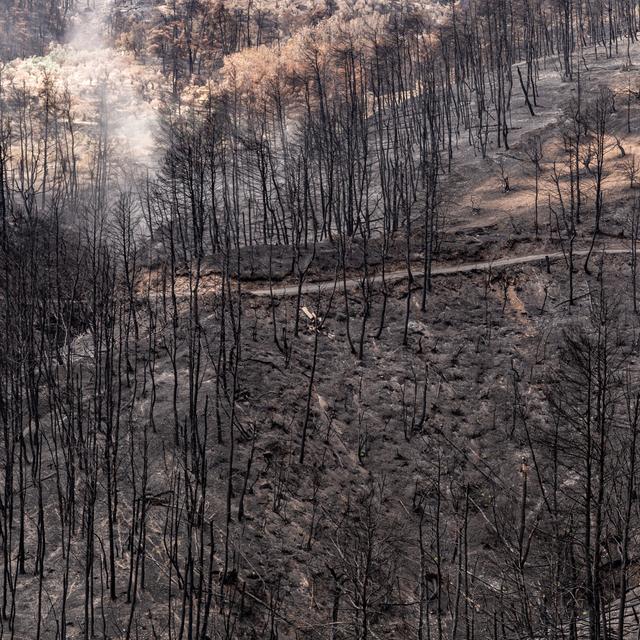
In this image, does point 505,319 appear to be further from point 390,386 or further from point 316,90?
point 316,90

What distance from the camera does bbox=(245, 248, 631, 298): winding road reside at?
43312 mm

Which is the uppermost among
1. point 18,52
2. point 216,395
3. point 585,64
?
point 18,52

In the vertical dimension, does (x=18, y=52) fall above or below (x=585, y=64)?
above

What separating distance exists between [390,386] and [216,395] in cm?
907

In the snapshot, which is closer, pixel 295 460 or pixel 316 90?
pixel 295 460

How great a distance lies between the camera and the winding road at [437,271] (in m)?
43.3

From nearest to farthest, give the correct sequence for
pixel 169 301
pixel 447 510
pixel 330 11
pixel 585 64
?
pixel 447 510 → pixel 169 301 → pixel 585 64 → pixel 330 11

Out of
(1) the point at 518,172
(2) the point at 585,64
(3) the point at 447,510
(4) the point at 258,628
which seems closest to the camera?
(4) the point at 258,628

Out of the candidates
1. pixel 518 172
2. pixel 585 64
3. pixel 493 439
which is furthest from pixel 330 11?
pixel 493 439

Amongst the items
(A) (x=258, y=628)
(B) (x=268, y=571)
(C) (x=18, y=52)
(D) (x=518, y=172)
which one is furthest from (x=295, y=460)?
(C) (x=18, y=52)

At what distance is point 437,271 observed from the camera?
45.4m

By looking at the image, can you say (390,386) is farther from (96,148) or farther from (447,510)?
(96,148)

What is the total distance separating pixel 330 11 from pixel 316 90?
49300 millimetres

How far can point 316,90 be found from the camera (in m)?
79.3
